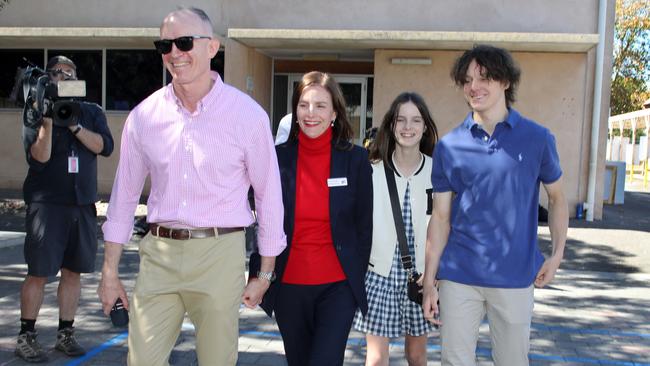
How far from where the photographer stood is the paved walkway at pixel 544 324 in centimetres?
505

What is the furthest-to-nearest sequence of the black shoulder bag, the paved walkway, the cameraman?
the paved walkway → the cameraman → the black shoulder bag

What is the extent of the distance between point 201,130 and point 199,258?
0.56 metres

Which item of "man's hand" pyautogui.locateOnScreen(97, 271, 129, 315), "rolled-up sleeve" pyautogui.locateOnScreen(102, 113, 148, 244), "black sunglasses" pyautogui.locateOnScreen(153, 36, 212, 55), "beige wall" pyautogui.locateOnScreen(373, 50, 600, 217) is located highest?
"beige wall" pyautogui.locateOnScreen(373, 50, 600, 217)

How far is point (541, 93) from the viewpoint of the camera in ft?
42.1

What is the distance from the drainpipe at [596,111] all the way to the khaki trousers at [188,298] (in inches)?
436

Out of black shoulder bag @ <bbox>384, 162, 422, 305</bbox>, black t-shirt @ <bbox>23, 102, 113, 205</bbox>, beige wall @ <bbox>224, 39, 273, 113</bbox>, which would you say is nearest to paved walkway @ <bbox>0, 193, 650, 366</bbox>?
black t-shirt @ <bbox>23, 102, 113, 205</bbox>

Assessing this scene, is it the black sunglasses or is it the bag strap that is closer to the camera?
the black sunglasses

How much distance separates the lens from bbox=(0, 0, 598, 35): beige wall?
495 inches

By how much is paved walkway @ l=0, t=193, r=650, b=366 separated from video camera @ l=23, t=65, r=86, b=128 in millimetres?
1705

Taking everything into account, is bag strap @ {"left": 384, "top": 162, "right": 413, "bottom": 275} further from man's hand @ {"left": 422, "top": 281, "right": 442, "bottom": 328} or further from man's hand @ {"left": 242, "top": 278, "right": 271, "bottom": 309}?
man's hand @ {"left": 242, "top": 278, "right": 271, "bottom": 309}

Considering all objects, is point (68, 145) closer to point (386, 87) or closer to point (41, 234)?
point (41, 234)

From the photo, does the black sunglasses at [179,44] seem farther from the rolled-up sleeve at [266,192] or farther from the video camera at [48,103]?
the video camera at [48,103]

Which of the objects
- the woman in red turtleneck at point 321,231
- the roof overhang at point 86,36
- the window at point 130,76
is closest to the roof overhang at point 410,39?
the roof overhang at point 86,36

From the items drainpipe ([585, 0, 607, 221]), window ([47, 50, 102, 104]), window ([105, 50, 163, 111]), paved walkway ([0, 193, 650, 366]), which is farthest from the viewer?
window ([47, 50, 102, 104])
